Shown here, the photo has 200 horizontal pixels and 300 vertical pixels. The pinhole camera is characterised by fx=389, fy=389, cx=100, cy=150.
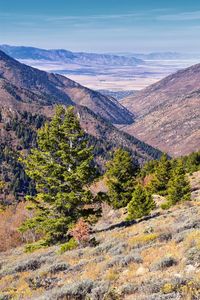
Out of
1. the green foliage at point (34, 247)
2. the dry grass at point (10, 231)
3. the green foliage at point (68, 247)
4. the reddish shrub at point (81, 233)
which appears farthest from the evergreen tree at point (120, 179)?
the reddish shrub at point (81, 233)

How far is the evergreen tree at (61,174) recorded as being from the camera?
3381 centimetres

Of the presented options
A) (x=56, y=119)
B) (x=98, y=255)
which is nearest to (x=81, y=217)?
(x=56, y=119)

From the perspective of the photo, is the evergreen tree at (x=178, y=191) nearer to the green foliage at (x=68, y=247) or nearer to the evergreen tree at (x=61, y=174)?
the evergreen tree at (x=61, y=174)

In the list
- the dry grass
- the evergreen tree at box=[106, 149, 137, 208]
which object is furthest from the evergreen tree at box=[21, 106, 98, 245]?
the dry grass

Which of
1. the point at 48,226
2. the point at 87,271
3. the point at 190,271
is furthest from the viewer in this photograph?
the point at 48,226

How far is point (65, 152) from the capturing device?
34344mm

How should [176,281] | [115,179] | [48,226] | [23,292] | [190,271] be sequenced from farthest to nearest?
1. [115,179]
2. [48,226]
3. [23,292]
4. [190,271]
5. [176,281]

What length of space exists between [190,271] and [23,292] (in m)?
6.72

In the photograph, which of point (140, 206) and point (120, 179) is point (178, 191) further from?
point (120, 179)

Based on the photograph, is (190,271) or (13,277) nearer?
(190,271)

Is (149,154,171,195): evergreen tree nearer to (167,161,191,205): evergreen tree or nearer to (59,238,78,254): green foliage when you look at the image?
(167,161,191,205): evergreen tree

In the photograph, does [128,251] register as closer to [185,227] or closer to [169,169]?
[185,227]

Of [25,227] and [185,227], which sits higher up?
[185,227]

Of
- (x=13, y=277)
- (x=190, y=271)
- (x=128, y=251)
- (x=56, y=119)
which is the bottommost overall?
(x=13, y=277)
